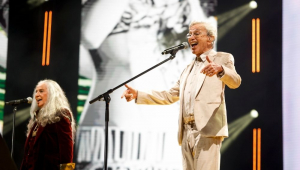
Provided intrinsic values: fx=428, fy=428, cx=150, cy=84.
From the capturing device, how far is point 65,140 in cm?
407

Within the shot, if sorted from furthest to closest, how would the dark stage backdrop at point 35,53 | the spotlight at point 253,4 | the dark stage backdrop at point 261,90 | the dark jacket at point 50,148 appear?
1. the dark stage backdrop at point 35,53
2. the spotlight at point 253,4
3. the dark stage backdrop at point 261,90
4. the dark jacket at point 50,148

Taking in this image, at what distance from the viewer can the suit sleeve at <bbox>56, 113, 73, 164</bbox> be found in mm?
4008

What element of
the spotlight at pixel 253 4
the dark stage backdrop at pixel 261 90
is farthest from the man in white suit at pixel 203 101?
the spotlight at pixel 253 4

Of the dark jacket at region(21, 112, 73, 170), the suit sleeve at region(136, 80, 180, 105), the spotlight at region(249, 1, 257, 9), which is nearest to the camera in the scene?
the suit sleeve at region(136, 80, 180, 105)

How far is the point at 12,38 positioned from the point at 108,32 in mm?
1167

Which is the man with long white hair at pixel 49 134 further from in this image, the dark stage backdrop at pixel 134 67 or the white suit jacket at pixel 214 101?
the white suit jacket at pixel 214 101

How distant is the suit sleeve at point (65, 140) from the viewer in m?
4.01

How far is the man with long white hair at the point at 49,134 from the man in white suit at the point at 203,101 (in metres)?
0.94

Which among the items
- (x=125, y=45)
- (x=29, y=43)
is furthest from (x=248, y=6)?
(x=29, y=43)

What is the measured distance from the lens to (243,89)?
476cm

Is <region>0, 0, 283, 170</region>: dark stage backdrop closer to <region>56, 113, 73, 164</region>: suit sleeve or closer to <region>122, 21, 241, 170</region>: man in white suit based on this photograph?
<region>56, 113, 73, 164</region>: suit sleeve

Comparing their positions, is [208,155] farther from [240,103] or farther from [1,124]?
[1,124]

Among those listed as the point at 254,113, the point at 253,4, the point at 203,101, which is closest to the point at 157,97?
the point at 203,101

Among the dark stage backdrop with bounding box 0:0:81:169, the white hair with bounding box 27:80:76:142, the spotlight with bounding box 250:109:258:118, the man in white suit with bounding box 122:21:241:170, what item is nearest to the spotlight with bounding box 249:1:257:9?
the spotlight with bounding box 250:109:258:118
